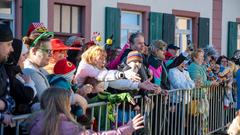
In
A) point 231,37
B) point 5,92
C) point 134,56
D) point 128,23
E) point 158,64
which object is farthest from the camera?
point 231,37

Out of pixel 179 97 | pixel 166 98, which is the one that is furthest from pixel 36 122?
pixel 179 97

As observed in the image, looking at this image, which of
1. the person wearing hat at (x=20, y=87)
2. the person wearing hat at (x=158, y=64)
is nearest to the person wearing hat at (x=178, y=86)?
the person wearing hat at (x=158, y=64)

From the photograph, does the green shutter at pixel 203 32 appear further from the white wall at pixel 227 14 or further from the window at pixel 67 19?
the window at pixel 67 19

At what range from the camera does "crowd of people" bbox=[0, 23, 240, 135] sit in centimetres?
426

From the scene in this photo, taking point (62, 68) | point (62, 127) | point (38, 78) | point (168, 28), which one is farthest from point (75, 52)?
point (168, 28)

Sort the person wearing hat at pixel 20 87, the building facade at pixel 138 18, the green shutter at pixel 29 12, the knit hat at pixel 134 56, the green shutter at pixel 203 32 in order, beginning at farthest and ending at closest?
1. the green shutter at pixel 203 32
2. the building facade at pixel 138 18
3. the green shutter at pixel 29 12
4. the knit hat at pixel 134 56
5. the person wearing hat at pixel 20 87

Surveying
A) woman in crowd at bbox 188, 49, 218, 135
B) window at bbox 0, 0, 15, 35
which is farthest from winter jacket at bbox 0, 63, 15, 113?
window at bbox 0, 0, 15, 35

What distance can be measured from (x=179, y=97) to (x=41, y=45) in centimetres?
330

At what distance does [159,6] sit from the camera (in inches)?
585

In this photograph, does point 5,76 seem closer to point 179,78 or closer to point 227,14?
point 179,78

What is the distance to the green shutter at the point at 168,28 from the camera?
1493 centimetres

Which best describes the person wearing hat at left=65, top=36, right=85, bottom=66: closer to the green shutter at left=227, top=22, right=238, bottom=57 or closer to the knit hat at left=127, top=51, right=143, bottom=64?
the knit hat at left=127, top=51, right=143, bottom=64

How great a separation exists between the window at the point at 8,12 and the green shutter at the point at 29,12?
0.75 ft

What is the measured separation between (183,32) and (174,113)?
8.57m
